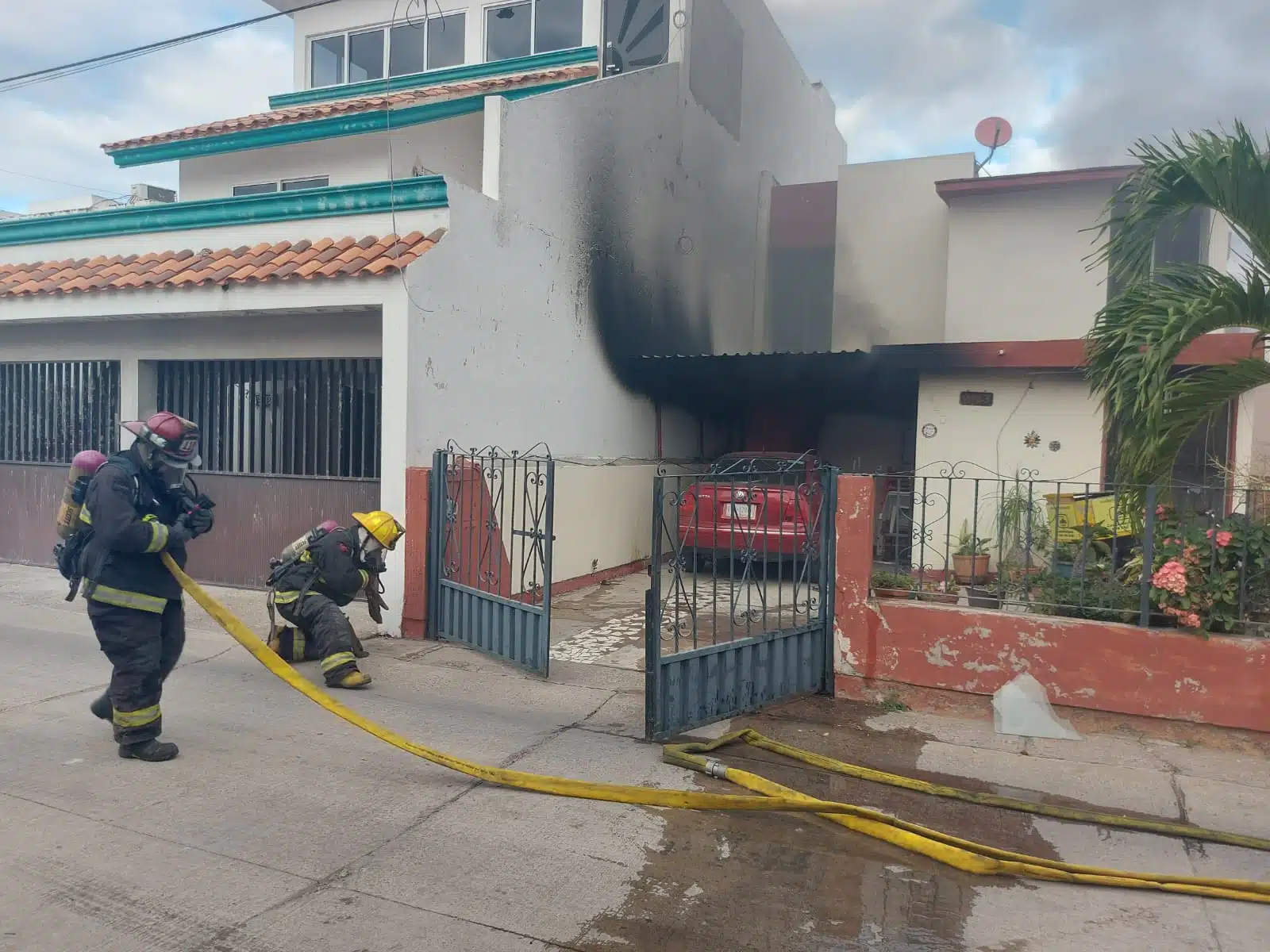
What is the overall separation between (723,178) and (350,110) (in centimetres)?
555

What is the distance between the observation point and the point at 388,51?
1460 centimetres

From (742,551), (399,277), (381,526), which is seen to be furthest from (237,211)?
(742,551)

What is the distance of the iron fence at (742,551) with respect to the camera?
5348 mm

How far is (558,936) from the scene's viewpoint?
3.22m

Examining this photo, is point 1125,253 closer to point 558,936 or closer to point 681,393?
point 558,936

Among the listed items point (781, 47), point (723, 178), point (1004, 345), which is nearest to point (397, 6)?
point (723, 178)

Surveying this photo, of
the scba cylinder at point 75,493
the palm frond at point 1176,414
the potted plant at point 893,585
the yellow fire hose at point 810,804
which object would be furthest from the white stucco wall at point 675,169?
the palm frond at point 1176,414

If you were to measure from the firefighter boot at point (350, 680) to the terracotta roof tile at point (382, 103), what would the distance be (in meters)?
7.21

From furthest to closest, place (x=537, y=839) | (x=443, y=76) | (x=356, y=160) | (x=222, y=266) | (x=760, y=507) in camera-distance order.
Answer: (x=443, y=76), (x=356, y=160), (x=222, y=266), (x=760, y=507), (x=537, y=839)

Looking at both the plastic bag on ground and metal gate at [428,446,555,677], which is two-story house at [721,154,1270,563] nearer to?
the plastic bag on ground

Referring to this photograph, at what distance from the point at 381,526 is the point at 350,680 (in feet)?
3.52

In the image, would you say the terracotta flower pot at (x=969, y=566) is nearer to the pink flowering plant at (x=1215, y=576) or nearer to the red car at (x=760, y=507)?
the red car at (x=760, y=507)

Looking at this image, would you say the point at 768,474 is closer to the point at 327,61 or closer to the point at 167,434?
the point at 167,434

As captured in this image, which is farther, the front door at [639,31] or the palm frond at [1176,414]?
the front door at [639,31]
